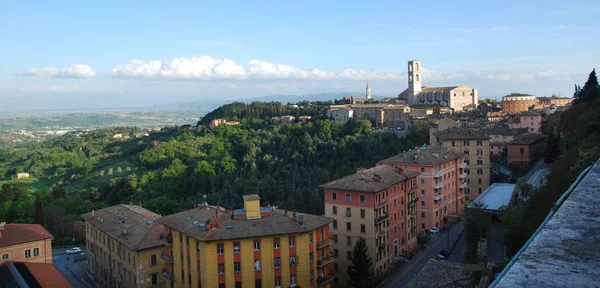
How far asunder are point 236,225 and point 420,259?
1416cm

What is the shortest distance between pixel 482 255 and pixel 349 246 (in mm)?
7574

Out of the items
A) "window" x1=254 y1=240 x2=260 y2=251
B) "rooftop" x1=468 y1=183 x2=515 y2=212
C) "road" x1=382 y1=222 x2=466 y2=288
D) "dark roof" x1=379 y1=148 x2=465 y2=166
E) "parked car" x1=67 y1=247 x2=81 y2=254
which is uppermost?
"dark roof" x1=379 y1=148 x2=465 y2=166

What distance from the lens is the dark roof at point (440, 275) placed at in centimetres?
1660

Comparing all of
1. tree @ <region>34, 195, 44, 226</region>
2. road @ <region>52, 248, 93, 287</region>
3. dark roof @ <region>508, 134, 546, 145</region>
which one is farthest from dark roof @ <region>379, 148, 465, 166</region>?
tree @ <region>34, 195, 44, 226</region>

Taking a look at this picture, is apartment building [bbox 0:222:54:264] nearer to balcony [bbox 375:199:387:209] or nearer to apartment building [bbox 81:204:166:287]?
apartment building [bbox 81:204:166:287]

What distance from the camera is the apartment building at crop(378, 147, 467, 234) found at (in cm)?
3716

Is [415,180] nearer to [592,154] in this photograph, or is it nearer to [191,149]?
[592,154]

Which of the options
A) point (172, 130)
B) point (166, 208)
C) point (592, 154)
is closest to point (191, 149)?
point (166, 208)

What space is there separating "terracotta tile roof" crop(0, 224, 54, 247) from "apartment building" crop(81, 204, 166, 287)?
10.6ft

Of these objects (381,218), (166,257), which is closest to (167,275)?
(166,257)

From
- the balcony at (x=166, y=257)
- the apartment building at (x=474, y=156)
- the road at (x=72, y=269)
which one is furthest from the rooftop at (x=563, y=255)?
the apartment building at (x=474, y=156)

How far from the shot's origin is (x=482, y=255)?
87.9 feet

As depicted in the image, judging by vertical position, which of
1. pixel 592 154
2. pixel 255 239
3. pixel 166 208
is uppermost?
pixel 592 154

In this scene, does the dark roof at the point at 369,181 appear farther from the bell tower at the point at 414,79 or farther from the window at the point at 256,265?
the bell tower at the point at 414,79
